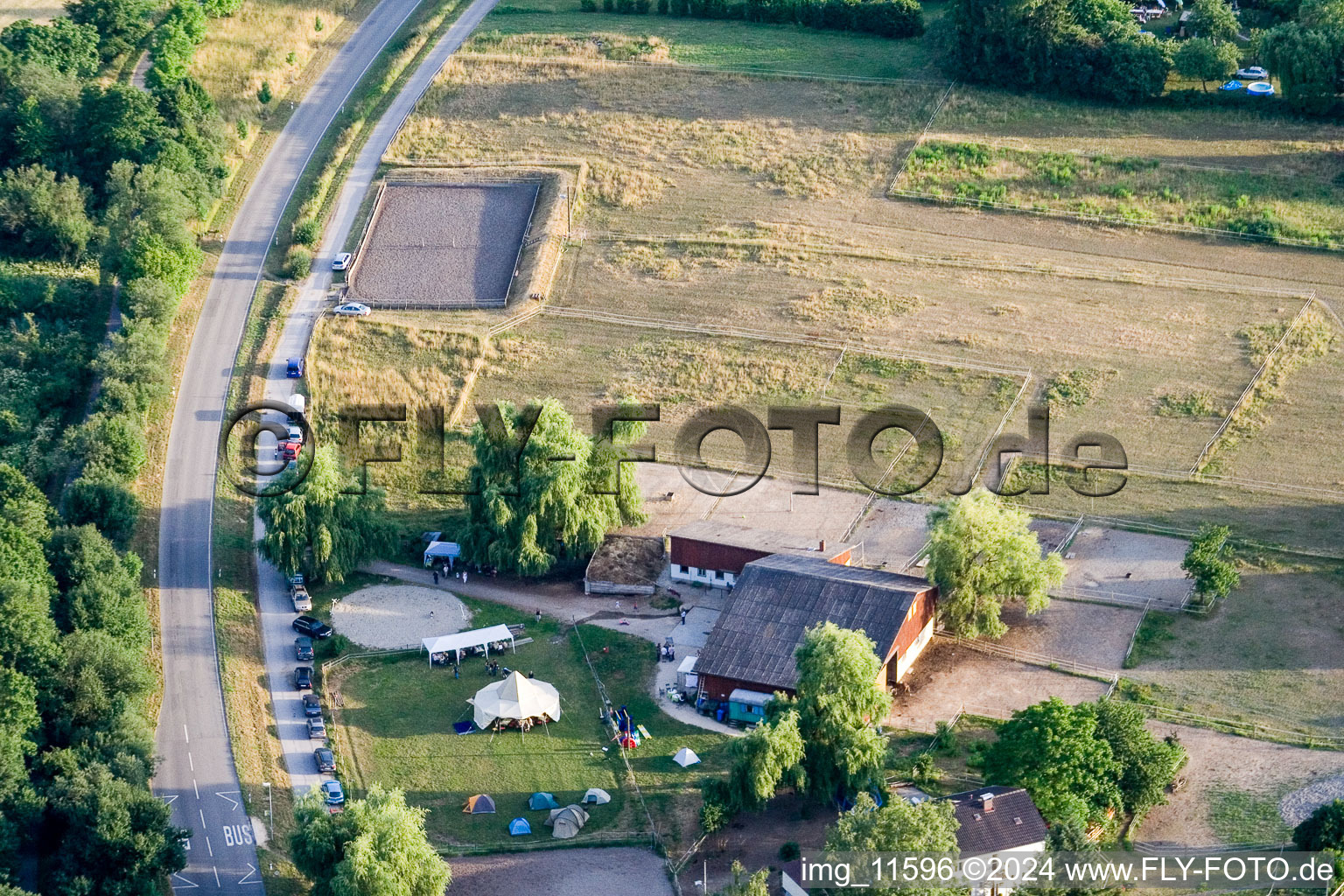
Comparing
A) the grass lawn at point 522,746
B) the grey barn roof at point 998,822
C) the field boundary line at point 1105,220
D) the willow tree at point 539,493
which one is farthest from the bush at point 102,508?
the field boundary line at point 1105,220

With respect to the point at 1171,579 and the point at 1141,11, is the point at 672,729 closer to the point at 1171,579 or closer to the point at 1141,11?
the point at 1171,579

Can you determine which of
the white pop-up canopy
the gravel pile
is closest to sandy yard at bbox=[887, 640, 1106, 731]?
the gravel pile

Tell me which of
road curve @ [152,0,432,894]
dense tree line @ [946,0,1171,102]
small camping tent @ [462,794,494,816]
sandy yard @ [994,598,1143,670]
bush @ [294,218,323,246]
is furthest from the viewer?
dense tree line @ [946,0,1171,102]

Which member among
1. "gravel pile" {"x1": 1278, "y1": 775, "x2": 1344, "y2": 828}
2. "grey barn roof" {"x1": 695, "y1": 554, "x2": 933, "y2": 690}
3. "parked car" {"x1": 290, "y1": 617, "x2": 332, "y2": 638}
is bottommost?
"gravel pile" {"x1": 1278, "y1": 775, "x2": 1344, "y2": 828}

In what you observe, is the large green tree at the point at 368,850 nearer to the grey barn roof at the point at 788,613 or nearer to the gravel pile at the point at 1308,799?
the grey barn roof at the point at 788,613

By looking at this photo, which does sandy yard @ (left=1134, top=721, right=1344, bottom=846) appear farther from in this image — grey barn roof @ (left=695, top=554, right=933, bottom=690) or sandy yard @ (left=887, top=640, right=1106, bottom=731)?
grey barn roof @ (left=695, top=554, right=933, bottom=690)

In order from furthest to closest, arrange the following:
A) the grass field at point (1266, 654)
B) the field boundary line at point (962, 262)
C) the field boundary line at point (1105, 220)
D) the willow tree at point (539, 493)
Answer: the field boundary line at point (1105, 220)
the field boundary line at point (962, 262)
the willow tree at point (539, 493)
the grass field at point (1266, 654)
